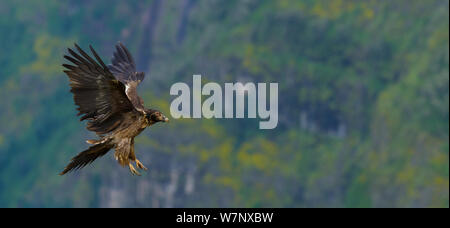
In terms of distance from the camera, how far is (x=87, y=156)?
14.0m

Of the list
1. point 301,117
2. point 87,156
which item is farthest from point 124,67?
point 301,117

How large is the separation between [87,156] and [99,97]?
88 centimetres

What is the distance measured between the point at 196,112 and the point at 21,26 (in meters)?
37.1

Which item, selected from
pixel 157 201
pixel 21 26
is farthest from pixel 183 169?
pixel 21 26

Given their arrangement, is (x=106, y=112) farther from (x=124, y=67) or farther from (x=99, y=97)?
(x=124, y=67)

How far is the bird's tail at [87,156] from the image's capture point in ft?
45.1

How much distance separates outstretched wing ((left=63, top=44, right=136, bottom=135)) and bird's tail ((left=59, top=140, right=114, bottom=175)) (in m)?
0.20

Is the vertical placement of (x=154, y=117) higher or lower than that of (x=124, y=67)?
lower

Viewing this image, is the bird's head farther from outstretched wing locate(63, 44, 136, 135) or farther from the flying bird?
outstretched wing locate(63, 44, 136, 135)

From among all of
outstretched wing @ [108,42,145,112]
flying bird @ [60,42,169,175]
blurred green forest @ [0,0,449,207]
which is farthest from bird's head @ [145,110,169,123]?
blurred green forest @ [0,0,449,207]

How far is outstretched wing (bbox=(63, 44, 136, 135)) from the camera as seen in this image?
1412cm
